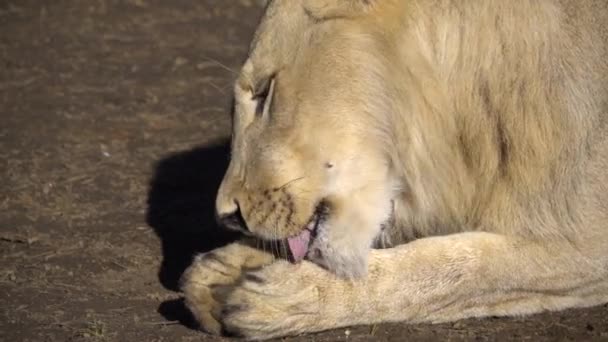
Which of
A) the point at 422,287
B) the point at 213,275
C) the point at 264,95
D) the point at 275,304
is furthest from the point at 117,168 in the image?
the point at 422,287

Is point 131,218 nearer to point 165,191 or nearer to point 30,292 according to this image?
point 165,191

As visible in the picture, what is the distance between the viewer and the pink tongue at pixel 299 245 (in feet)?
11.9

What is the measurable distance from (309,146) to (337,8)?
1.26ft

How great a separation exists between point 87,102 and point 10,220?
142 cm

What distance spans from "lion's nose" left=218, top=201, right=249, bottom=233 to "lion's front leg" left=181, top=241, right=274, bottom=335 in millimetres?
142

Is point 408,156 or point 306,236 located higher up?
point 408,156

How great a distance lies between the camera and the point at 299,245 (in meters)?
3.63

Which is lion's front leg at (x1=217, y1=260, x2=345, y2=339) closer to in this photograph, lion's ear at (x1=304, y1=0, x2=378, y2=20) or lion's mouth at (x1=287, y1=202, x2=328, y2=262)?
lion's mouth at (x1=287, y1=202, x2=328, y2=262)

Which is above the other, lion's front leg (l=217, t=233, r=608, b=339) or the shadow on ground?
lion's front leg (l=217, t=233, r=608, b=339)

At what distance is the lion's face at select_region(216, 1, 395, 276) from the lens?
11.5 ft

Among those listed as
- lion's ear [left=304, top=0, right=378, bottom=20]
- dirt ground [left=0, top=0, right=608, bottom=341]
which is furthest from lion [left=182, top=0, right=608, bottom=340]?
dirt ground [left=0, top=0, right=608, bottom=341]

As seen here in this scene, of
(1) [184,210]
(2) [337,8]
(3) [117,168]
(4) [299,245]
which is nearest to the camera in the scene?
(2) [337,8]

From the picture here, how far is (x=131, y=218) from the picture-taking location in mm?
4719

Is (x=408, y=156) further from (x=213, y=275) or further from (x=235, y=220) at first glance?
(x=213, y=275)
